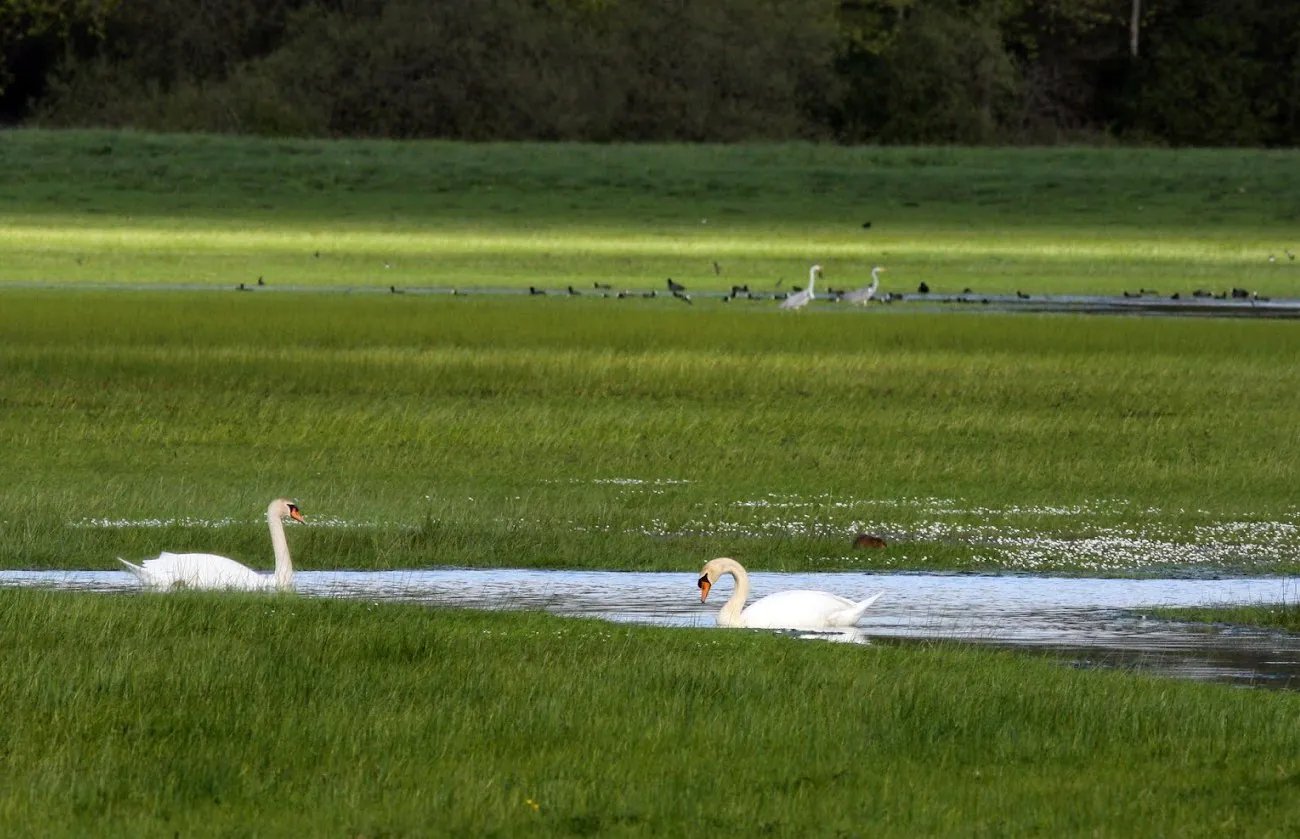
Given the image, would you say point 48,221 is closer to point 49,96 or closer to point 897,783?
point 49,96

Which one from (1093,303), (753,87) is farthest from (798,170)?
(1093,303)

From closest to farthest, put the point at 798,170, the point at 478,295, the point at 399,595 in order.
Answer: the point at 399,595, the point at 478,295, the point at 798,170

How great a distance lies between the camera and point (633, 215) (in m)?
49.2

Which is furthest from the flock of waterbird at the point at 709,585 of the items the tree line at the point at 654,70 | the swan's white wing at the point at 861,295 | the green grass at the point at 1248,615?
the tree line at the point at 654,70

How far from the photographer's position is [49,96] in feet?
217

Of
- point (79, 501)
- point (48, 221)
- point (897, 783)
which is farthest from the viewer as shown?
point (48, 221)

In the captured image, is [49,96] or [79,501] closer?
[79,501]

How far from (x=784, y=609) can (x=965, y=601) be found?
1.61 m

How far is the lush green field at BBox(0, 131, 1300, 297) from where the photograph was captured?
39844 millimetres

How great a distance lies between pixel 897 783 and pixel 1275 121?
208 feet

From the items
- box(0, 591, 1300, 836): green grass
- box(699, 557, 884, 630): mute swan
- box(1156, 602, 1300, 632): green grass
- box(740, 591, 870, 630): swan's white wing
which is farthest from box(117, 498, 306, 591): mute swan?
box(1156, 602, 1300, 632): green grass

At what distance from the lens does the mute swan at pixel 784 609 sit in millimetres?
11414

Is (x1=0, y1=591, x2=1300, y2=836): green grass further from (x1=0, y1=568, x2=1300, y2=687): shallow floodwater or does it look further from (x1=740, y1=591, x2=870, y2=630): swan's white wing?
(x1=0, y1=568, x2=1300, y2=687): shallow floodwater

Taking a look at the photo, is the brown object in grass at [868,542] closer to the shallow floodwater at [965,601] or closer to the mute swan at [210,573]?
the shallow floodwater at [965,601]
